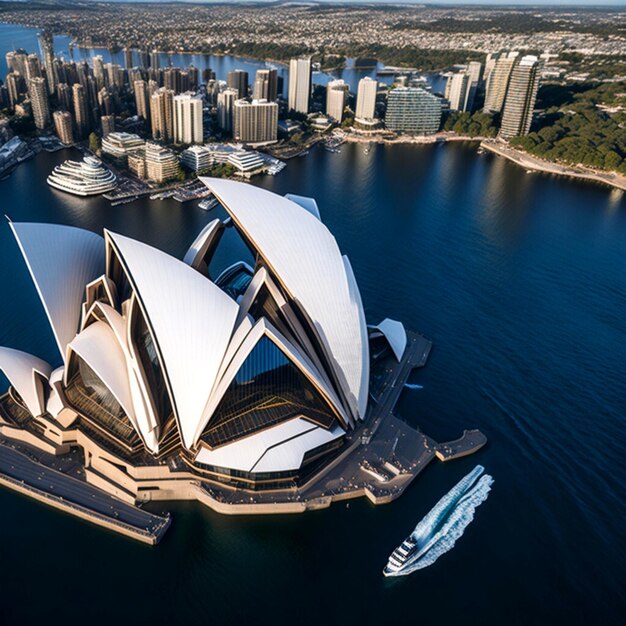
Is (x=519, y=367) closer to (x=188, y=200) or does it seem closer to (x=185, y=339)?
(x=185, y=339)

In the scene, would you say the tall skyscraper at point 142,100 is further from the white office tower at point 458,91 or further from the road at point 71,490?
the road at point 71,490

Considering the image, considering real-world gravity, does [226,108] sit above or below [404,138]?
above

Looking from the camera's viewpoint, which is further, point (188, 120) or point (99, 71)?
point (99, 71)

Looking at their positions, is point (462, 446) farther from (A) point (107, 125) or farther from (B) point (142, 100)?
(B) point (142, 100)

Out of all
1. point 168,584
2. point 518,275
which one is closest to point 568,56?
point 518,275

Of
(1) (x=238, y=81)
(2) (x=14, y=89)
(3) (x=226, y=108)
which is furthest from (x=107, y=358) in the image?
(1) (x=238, y=81)

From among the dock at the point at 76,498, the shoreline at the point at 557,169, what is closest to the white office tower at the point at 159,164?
the dock at the point at 76,498
